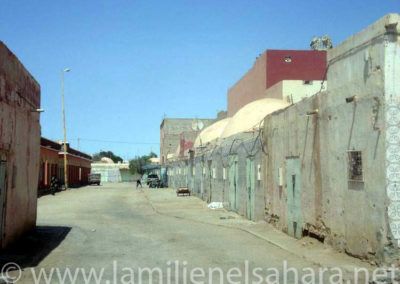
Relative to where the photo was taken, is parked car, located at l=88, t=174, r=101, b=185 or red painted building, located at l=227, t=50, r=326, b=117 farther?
parked car, located at l=88, t=174, r=101, b=185

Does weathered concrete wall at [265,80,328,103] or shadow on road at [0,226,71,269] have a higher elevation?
weathered concrete wall at [265,80,328,103]

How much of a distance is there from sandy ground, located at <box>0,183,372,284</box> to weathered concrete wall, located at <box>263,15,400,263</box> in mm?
587

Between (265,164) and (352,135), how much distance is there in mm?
6174

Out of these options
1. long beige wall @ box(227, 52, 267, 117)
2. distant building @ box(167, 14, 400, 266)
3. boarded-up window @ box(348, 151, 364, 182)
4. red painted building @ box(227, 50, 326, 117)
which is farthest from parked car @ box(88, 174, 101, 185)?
boarded-up window @ box(348, 151, 364, 182)

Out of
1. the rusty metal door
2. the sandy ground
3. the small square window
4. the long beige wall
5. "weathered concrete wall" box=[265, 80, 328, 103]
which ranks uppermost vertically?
the small square window

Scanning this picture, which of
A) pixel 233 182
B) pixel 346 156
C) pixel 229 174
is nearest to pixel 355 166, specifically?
pixel 346 156

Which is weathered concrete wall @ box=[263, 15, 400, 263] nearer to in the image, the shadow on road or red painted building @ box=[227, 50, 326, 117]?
the shadow on road

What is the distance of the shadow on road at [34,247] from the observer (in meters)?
9.32

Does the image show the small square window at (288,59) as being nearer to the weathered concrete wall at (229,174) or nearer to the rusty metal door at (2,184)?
the weathered concrete wall at (229,174)

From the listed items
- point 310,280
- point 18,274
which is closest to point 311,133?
point 310,280

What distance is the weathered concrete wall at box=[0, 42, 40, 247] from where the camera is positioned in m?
9.84

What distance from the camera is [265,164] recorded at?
49.7 ft

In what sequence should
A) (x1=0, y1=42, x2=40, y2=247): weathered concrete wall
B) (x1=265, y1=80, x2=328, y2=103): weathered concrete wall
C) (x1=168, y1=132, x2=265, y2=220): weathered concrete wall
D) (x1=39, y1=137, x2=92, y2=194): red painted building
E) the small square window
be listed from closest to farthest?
(x1=0, y1=42, x2=40, y2=247): weathered concrete wall, (x1=168, y1=132, x2=265, y2=220): weathered concrete wall, (x1=265, y1=80, x2=328, y2=103): weathered concrete wall, the small square window, (x1=39, y1=137, x2=92, y2=194): red painted building

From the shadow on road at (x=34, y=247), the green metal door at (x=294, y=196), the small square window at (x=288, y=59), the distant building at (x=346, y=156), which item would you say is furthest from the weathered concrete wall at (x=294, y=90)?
the shadow on road at (x=34, y=247)
